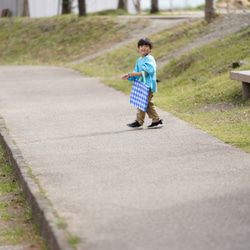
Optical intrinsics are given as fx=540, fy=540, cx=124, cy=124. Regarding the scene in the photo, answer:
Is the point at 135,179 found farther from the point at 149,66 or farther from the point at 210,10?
the point at 210,10

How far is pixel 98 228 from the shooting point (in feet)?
13.5

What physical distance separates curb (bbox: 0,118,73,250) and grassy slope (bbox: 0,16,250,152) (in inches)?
105

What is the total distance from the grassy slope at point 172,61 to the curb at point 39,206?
8.73 ft

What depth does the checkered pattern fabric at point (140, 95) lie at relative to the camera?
7.90 meters

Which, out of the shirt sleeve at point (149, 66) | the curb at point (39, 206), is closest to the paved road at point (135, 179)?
the curb at point (39, 206)

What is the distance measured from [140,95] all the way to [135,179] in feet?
9.24

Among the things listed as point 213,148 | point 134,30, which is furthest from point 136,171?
point 134,30

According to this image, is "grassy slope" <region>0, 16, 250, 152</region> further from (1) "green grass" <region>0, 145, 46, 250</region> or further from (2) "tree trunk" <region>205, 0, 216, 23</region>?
(1) "green grass" <region>0, 145, 46, 250</region>

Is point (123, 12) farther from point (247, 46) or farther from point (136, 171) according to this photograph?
point (136, 171)

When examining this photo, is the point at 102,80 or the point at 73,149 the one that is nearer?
the point at 73,149

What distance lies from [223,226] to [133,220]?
0.69 metres

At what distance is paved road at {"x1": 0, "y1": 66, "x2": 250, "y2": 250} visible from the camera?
13.0 feet

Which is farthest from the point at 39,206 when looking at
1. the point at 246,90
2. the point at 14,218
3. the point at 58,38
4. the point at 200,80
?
the point at 58,38

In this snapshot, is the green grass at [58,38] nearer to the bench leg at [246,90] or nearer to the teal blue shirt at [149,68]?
the bench leg at [246,90]
